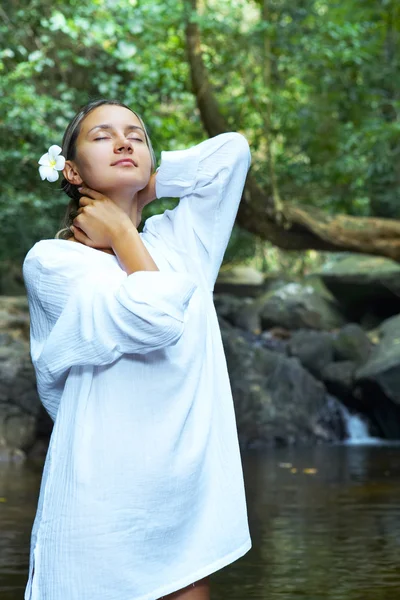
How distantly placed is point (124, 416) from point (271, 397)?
1226cm

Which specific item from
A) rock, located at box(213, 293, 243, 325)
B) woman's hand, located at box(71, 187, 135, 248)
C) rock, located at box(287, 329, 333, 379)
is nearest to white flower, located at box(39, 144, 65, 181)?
woman's hand, located at box(71, 187, 135, 248)

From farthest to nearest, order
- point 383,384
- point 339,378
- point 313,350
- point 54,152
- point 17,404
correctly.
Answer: point 313,350, point 339,378, point 383,384, point 17,404, point 54,152

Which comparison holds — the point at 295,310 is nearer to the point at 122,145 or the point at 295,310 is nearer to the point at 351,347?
A: the point at 351,347

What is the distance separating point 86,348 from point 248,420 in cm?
1198

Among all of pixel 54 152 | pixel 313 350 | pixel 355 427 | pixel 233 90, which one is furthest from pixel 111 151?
pixel 313 350

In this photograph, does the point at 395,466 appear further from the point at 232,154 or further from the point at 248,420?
the point at 232,154

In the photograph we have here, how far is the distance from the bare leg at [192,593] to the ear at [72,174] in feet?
2.95

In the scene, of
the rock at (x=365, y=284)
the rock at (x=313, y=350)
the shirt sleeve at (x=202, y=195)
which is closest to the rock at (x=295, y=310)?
the rock at (x=365, y=284)

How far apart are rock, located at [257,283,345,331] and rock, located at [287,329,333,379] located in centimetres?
234

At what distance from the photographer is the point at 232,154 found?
2.51 m

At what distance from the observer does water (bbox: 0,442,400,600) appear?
5.43 m

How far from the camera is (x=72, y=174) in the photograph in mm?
2439

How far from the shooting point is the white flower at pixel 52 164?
7.92 feet

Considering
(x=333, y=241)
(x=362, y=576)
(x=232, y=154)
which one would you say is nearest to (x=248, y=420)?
(x=333, y=241)
